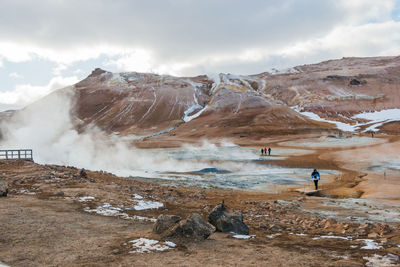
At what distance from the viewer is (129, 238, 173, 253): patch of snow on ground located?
8.52 m

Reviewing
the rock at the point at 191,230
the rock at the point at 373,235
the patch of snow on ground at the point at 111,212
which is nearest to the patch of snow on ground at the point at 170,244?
the rock at the point at 191,230

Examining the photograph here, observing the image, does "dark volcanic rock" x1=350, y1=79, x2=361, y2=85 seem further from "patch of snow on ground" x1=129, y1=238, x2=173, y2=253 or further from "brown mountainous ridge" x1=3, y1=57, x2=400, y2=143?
"patch of snow on ground" x1=129, y1=238, x2=173, y2=253

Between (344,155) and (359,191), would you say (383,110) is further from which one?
(359,191)

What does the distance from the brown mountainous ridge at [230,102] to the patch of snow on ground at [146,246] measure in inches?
3361

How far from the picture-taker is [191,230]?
9.46 meters

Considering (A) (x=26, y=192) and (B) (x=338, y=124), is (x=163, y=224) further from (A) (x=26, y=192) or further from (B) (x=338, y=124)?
(B) (x=338, y=124)

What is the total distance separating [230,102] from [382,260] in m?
127

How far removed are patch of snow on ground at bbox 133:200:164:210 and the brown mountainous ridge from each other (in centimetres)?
7912

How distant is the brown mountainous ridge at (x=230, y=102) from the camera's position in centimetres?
10888

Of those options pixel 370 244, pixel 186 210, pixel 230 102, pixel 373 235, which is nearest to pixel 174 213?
pixel 186 210

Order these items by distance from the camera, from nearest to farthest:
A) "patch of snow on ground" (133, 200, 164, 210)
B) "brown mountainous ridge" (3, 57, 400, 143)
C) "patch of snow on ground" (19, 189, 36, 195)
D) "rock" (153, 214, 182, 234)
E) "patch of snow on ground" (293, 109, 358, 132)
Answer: "rock" (153, 214, 182, 234) < "patch of snow on ground" (133, 200, 164, 210) < "patch of snow on ground" (19, 189, 36, 195) < "patch of snow on ground" (293, 109, 358, 132) < "brown mountainous ridge" (3, 57, 400, 143)

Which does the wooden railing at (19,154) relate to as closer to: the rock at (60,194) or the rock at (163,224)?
the rock at (60,194)

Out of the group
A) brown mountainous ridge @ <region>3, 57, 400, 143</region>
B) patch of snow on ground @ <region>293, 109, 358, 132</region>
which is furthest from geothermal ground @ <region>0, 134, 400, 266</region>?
patch of snow on ground @ <region>293, 109, 358, 132</region>

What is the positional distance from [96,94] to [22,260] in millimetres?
156369
